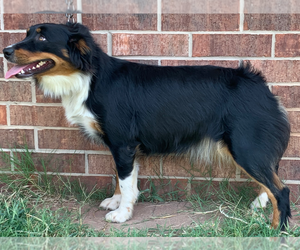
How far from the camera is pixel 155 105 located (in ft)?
8.38

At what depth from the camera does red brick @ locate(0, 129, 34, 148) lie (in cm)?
307

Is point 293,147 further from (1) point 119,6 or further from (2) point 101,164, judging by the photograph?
(1) point 119,6

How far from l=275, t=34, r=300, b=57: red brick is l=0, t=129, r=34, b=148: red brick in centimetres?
223

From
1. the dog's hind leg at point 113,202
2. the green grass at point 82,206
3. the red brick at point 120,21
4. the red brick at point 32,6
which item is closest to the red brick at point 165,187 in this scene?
the green grass at point 82,206

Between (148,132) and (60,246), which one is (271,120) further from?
(60,246)

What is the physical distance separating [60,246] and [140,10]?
1.90 metres

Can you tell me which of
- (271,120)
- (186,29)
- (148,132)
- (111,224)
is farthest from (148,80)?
(111,224)

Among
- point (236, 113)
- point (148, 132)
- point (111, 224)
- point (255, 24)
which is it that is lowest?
point (111, 224)

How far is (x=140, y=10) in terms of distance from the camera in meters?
2.80

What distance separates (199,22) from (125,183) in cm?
143

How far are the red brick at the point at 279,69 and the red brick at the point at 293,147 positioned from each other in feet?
1.60

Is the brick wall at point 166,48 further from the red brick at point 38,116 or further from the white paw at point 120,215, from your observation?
the white paw at point 120,215

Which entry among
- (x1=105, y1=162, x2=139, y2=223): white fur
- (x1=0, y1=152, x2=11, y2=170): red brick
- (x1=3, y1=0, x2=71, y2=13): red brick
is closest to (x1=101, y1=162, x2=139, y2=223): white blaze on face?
(x1=105, y1=162, x2=139, y2=223): white fur

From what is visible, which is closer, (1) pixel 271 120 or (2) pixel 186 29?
(1) pixel 271 120
